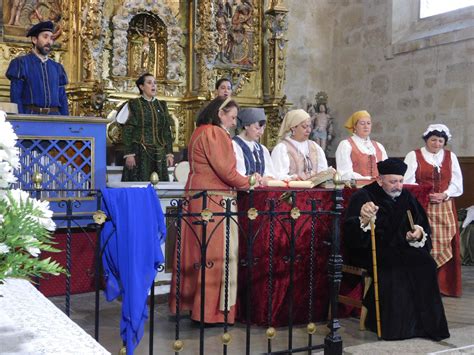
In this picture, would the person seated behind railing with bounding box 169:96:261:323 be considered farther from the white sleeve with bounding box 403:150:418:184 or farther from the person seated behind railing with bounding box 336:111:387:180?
the white sleeve with bounding box 403:150:418:184

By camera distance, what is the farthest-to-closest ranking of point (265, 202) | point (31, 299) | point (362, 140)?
point (362, 140)
point (265, 202)
point (31, 299)

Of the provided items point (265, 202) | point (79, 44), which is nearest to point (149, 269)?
point (265, 202)

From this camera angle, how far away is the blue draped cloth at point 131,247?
3.42m

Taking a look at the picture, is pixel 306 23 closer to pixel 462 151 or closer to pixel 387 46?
pixel 387 46

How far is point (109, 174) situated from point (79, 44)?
1814mm

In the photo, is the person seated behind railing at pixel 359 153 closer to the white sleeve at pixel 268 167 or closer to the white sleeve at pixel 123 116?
the white sleeve at pixel 268 167

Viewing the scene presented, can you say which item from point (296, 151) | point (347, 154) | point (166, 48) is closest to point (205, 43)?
point (166, 48)

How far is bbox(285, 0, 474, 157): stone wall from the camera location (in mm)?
10039

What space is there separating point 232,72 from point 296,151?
4.80 meters

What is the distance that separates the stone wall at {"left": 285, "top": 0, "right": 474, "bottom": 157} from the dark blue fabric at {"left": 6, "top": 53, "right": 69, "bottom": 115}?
5.85 metres

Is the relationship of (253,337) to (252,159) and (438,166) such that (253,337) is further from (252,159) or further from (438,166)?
(438,166)

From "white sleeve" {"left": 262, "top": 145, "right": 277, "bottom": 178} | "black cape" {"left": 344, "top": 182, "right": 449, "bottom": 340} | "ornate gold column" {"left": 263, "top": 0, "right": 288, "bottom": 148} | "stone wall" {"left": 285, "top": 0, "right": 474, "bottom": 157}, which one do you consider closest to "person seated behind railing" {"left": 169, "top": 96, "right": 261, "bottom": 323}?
"white sleeve" {"left": 262, "top": 145, "right": 277, "bottom": 178}

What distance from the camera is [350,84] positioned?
39.3 feet

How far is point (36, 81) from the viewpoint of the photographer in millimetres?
6660
